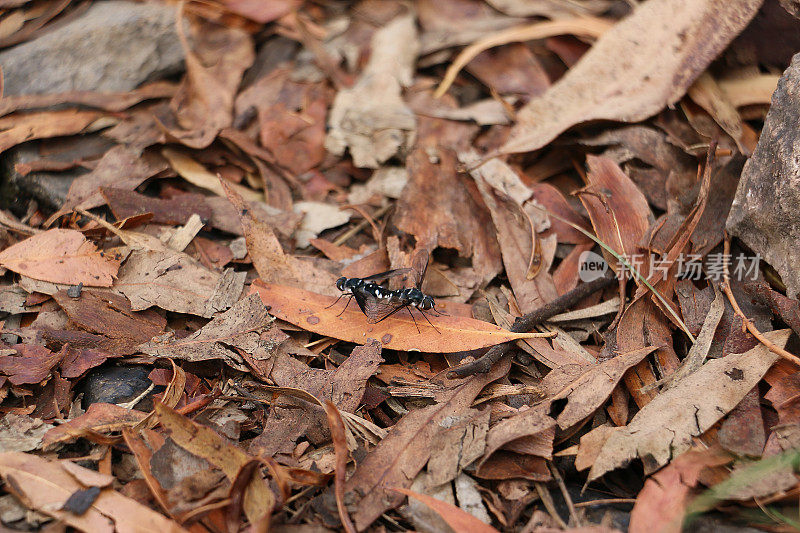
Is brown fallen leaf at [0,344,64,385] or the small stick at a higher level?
brown fallen leaf at [0,344,64,385]

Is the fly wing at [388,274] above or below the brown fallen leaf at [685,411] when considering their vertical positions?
above

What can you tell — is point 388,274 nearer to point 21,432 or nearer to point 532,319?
point 532,319

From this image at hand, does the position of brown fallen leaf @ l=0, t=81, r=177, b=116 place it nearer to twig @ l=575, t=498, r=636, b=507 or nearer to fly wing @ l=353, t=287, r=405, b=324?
fly wing @ l=353, t=287, r=405, b=324

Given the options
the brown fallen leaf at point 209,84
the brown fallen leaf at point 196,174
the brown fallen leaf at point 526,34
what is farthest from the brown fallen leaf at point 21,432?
the brown fallen leaf at point 526,34

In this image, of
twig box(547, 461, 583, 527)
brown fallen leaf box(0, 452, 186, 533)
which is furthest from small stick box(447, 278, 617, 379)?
brown fallen leaf box(0, 452, 186, 533)

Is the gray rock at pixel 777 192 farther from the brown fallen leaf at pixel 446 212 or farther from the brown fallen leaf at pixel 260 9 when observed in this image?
the brown fallen leaf at pixel 260 9

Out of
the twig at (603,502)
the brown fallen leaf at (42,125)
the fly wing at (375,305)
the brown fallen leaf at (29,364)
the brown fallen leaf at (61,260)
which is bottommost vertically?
the twig at (603,502)

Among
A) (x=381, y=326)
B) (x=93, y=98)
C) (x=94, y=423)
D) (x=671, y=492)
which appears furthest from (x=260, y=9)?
(x=671, y=492)

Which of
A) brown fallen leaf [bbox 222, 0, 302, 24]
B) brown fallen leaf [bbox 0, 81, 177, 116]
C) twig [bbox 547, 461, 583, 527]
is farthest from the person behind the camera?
brown fallen leaf [bbox 222, 0, 302, 24]
